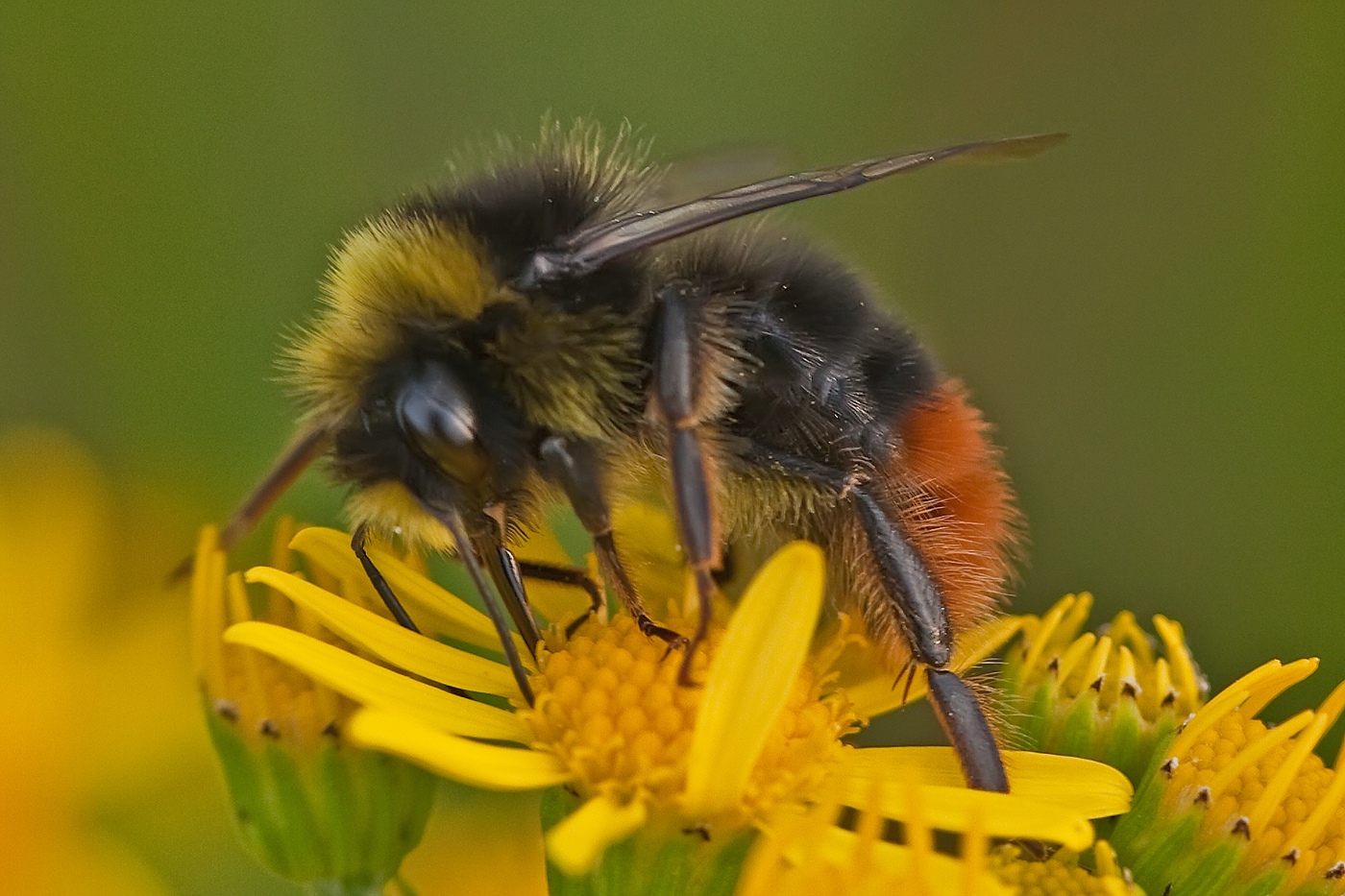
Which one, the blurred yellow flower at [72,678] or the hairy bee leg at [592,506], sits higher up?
the hairy bee leg at [592,506]

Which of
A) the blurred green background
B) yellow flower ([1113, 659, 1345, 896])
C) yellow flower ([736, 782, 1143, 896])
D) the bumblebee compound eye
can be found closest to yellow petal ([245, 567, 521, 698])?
the bumblebee compound eye

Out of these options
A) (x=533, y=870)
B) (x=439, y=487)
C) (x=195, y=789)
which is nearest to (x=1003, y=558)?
(x=439, y=487)

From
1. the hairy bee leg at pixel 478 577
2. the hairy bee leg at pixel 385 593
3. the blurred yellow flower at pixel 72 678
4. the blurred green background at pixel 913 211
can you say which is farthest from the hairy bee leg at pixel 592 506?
the blurred yellow flower at pixel 72 678

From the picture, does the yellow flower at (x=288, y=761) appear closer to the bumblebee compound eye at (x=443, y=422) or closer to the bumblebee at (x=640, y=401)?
the bumblebee at (x=640, y=401)

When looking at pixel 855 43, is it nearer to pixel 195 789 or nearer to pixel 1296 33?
pixel 1296 33

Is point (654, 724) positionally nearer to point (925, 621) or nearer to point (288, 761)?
point (925, 621)

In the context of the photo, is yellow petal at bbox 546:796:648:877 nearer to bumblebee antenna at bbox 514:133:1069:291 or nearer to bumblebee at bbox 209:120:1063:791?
bumblebee at bbox 209:120:1063:791
